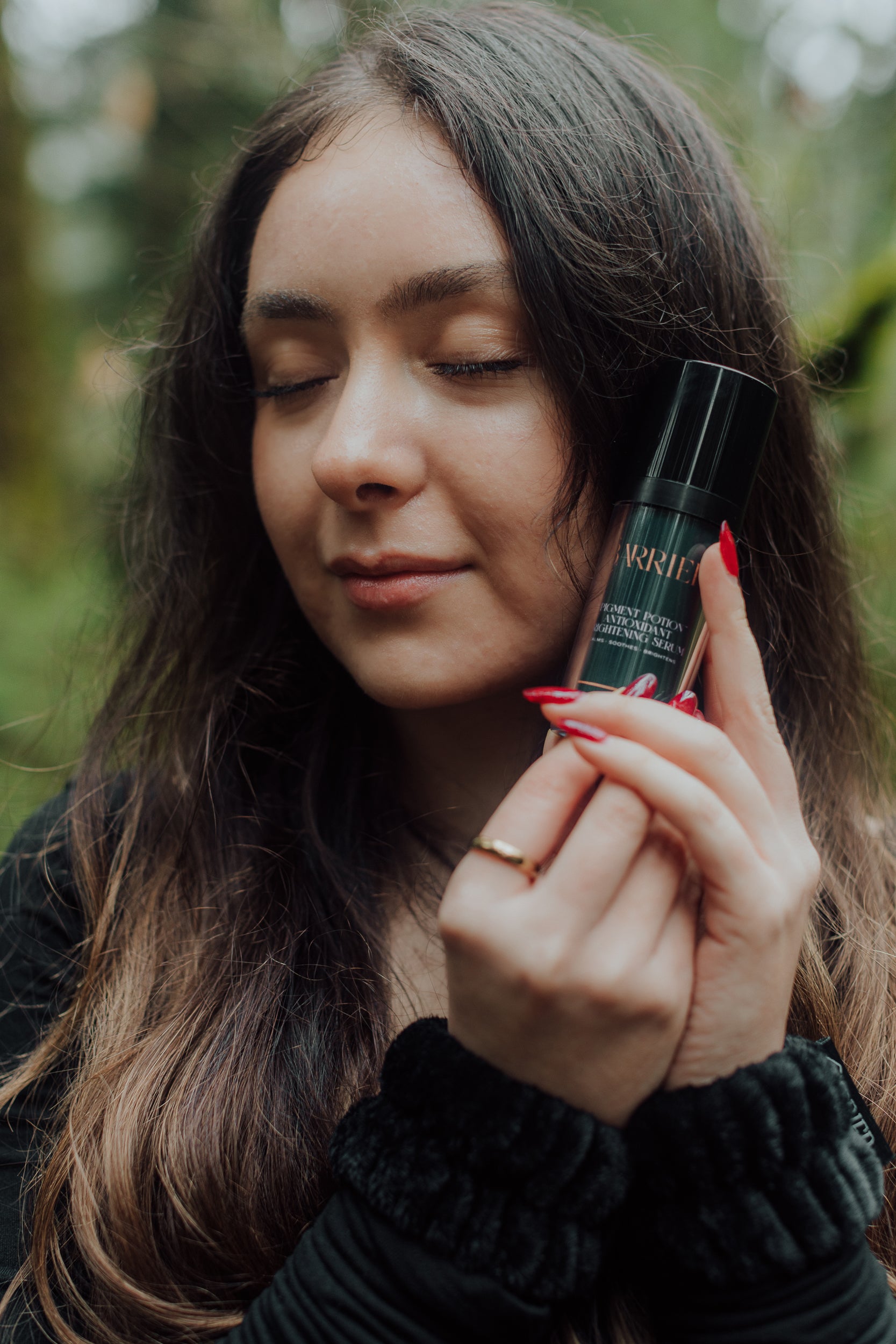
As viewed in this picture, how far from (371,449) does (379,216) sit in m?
0.30

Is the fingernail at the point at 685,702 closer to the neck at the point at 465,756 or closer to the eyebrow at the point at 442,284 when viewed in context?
the neck at the point at 465,756

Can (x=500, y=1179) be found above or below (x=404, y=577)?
below

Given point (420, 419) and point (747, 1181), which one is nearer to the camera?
point (747, 1181)

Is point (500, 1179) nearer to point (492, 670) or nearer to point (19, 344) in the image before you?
point (492, 670)

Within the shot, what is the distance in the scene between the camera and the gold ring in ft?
2.96

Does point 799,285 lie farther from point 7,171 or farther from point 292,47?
point 7,171

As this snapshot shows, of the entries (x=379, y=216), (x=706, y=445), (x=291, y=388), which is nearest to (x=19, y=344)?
(x=291, y=388)

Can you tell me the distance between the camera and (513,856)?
0.90m

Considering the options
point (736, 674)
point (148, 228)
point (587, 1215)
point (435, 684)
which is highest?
point (148, 228)

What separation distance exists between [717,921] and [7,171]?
223 inches

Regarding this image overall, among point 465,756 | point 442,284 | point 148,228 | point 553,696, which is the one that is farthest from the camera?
point 148,228

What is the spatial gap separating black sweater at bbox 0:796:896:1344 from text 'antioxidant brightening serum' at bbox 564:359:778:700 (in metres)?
0.44

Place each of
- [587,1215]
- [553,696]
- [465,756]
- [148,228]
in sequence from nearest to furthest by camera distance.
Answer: [587,1215] → [553,696] → [465,756] → [148,228]

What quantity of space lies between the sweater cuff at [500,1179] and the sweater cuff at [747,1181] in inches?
2.0
